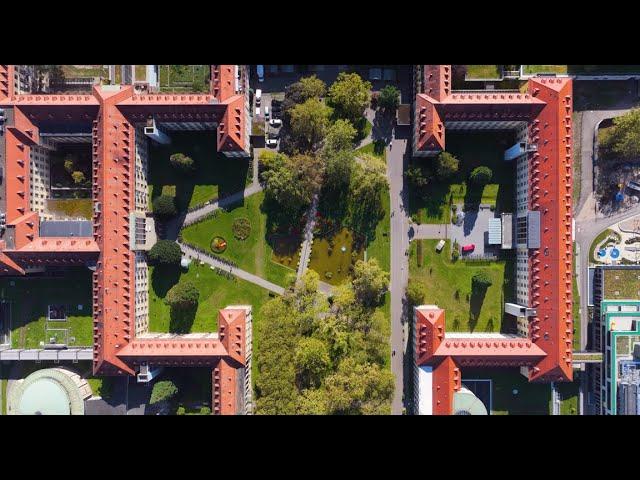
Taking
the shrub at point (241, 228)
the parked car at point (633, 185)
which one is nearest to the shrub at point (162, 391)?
the shrub at point (241, 228)

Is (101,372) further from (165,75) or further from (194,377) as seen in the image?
Result: (165,75)

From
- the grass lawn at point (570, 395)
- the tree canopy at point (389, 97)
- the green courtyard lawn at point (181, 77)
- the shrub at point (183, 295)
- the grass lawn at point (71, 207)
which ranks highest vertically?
the green courtyard lawn at point (181, 77)

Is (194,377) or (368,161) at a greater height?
(368,161)

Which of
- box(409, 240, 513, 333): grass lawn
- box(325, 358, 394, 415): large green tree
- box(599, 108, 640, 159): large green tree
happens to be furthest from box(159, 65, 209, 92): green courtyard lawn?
box(599, 108, 640, 159): large green tree

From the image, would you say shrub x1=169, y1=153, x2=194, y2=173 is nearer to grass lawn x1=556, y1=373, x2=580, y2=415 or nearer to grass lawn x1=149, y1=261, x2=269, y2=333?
grass lawn x1=149, y1=261, x2=269, y2=333

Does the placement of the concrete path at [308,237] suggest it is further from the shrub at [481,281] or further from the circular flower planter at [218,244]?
the shrub at [481,281]

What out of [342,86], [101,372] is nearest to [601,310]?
[342,86]
